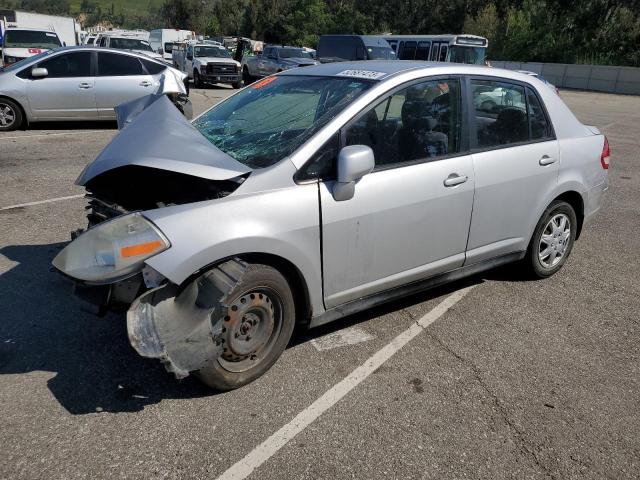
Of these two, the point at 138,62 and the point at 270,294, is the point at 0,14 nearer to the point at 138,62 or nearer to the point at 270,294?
the point at 138,62

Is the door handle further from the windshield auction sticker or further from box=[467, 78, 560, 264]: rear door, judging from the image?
the windshield auction sticker

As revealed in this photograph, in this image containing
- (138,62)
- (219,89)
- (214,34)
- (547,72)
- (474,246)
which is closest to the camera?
(474,246)

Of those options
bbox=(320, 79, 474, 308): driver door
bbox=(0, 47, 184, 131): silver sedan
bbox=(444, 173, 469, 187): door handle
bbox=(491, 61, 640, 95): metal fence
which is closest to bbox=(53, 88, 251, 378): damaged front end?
bbox=(320, 79, 474, 308): driver door

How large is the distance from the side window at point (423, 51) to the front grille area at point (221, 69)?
8.91 metres

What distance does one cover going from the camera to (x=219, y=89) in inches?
882

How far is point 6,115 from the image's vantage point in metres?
10.5

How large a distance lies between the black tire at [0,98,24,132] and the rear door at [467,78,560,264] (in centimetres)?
954

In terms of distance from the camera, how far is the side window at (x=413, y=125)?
3492 millimetres

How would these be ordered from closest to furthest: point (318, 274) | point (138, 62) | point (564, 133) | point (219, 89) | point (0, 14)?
point (318, 274) < point (564, 133) < point (138, 62) < point (219, 89) < point (0, 14)

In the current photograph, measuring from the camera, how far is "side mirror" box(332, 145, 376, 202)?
3119 millimetres

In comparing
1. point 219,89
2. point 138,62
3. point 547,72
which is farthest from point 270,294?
point 547,72

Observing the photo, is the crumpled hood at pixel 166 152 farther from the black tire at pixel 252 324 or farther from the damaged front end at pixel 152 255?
the black tire at pixel 252 324

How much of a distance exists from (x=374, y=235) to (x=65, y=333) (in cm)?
211

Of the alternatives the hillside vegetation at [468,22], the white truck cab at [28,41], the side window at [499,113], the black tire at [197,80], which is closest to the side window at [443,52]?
the black tire at [197,80]
